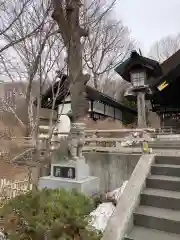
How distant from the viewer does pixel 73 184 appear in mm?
6555

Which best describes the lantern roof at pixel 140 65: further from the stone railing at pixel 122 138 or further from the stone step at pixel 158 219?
the stone step at pixel 158 219

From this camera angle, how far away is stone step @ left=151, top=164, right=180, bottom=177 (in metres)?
5.04

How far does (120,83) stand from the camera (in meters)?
38.3

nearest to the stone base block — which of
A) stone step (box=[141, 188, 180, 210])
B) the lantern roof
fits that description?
stone step (box=[141, 188, 180, 210])

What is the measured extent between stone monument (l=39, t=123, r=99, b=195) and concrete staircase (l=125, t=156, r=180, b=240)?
7.46 feet

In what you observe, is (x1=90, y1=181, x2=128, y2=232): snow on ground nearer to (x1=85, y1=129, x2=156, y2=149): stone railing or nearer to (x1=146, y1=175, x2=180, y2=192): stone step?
(x1=146, y1=175, x2=180, y2=192): stone step

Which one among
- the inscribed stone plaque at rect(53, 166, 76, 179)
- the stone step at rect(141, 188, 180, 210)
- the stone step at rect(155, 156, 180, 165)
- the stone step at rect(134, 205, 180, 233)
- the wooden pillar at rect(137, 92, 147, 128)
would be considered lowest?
the stone step at rect(134, 205, 180, 233)

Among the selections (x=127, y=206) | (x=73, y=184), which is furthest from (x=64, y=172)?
(x=127, y=206)

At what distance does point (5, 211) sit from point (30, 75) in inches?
114

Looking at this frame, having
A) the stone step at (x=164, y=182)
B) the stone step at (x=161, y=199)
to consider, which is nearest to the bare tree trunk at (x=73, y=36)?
the stone step at (x=164, y=182)

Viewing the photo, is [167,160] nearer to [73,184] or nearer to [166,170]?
[166,170]

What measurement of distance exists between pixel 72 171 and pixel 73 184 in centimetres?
39

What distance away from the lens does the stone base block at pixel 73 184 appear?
6510mm

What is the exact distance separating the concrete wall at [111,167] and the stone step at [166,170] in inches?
86.8
